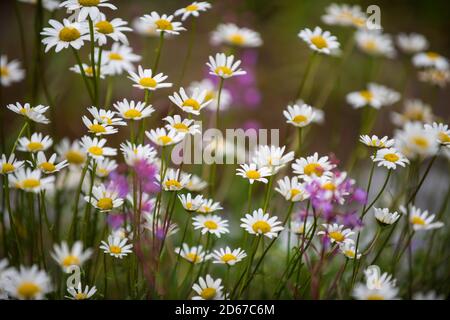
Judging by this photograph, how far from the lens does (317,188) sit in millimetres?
881

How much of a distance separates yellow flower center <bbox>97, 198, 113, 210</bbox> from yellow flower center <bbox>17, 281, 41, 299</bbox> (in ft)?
0.86

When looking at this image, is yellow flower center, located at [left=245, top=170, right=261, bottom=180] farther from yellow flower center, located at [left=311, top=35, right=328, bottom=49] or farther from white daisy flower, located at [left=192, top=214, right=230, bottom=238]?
yellow flower center, located at [left=311, top=35, right=328, bottom=49]

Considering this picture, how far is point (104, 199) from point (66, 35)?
356 millimetres

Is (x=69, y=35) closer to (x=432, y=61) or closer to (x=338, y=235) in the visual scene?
(x=338, y=235)

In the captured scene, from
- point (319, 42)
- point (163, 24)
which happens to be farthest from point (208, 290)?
point (319, 42)

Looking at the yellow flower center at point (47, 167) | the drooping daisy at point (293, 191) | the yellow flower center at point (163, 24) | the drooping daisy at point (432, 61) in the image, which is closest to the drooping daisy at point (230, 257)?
→ the drooping daisy at point (293, 191)

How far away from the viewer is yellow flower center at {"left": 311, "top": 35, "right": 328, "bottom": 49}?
4.10 feet

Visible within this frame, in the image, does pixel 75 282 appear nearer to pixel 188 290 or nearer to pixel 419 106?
pixel 188 290

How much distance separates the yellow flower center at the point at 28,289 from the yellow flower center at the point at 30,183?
8.0 inches

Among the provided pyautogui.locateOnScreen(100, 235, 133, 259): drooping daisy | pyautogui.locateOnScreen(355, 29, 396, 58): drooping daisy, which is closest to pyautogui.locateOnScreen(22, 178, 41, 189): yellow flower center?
pyautogui.locateOnScreen(100, 235, 133, 259): drooping daisy

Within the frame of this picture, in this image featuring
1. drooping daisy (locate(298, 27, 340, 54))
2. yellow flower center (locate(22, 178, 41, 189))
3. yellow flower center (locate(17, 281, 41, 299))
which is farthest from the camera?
drooping daisy (locate(298, 27, 340, 54))

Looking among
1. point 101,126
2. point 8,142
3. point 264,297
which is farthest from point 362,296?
point 8,142

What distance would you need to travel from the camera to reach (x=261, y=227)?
37.9 inches

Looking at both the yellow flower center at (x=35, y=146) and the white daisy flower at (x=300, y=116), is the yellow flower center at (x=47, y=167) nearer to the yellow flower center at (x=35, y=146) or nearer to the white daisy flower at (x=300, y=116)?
the yellow flower center at (x=35, y=146)
